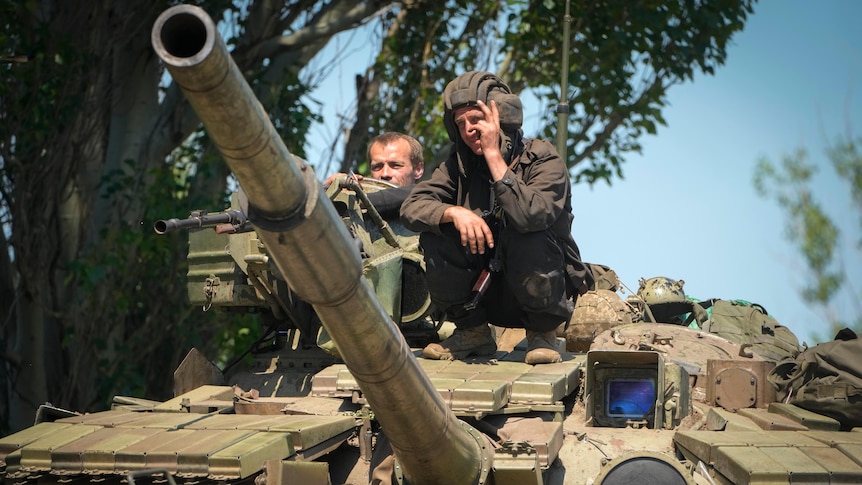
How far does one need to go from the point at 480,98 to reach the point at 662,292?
355cm

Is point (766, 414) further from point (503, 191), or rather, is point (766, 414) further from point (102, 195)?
point (102, 195)

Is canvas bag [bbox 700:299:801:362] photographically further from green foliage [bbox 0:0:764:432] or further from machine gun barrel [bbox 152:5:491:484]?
green foliage [bbox 0:0:764:432]

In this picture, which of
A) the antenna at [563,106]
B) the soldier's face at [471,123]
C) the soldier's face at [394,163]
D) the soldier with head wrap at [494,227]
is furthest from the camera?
the antenna at [563,106]

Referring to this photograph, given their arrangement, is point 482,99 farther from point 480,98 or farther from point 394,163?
point 394,163

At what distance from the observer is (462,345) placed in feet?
33.1

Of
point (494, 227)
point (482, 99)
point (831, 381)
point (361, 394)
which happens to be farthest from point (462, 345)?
point (831, 381)

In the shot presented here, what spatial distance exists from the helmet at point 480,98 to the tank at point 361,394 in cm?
91

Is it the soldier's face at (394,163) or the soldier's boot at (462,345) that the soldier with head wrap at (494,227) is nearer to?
the soldier's boot at (462,345)

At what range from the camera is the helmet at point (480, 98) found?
381 inches

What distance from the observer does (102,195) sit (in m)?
18.9

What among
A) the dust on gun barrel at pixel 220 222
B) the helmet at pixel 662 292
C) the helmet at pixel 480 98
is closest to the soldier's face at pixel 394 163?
the helmet at pixel 480 98

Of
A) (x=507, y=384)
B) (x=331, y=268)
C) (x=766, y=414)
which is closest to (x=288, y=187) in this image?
(x=331, y=268)

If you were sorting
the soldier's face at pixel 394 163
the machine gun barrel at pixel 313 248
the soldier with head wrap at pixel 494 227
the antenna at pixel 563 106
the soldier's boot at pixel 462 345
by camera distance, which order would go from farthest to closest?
the antenna at pixel 563 106 < the soldier's face at pixel 394 163 < the soldier's boot at pixel 462 345 < the soldier with head wrap at pixel 494 227 < the machine gun barrel at pixel 313 248

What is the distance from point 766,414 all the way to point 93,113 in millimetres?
12049
